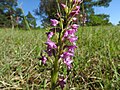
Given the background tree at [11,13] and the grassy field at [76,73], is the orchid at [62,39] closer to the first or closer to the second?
the grassy field at [76,73]

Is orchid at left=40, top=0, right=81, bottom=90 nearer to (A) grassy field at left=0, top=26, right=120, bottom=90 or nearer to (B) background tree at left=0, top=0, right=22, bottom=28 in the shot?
(A) grassy field at left=0, top=26, right=120, bottom=90

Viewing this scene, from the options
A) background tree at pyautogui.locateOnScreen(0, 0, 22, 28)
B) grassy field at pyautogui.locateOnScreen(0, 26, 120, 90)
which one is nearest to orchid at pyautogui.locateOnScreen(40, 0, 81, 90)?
grassy field at pyautogui.locateOnScreen(0, 26, 120, 90)

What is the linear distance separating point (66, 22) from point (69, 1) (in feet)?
0.64

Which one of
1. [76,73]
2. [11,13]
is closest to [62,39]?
[76,73]

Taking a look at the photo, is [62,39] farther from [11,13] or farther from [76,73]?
[11,13]

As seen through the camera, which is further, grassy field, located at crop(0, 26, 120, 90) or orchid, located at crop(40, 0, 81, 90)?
grassy field, located at crop(0, 26, 120, 90)

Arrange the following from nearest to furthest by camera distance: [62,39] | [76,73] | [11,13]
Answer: [62,39] < [76,73] < [11,13]

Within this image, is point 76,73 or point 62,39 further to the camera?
point 76,73

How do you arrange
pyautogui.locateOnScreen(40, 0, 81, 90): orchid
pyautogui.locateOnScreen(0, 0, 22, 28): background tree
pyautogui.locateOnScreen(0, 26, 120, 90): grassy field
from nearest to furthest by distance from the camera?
pyautogui.locateOnScreen(40, 0, 81, 90): orchid
pyautogui.locateOnScreen(0, 26, 120, 90): grassy field
pyautogui.locateOnScreen(0, 0, 22, 28): background tree

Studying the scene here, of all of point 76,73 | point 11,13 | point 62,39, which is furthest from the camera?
point 11,13

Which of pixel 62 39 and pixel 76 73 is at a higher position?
pixel 62 39

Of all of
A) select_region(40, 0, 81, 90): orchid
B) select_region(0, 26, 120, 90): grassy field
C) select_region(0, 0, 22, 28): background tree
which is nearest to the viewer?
select_region(40, 0, 81, 90): orchid

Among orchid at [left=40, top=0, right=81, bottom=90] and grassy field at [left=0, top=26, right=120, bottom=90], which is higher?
orchid at [left=40, top=0, right=81, bottom=90]

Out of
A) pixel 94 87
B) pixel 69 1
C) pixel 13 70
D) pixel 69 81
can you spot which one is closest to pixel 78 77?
pixel 69 81
